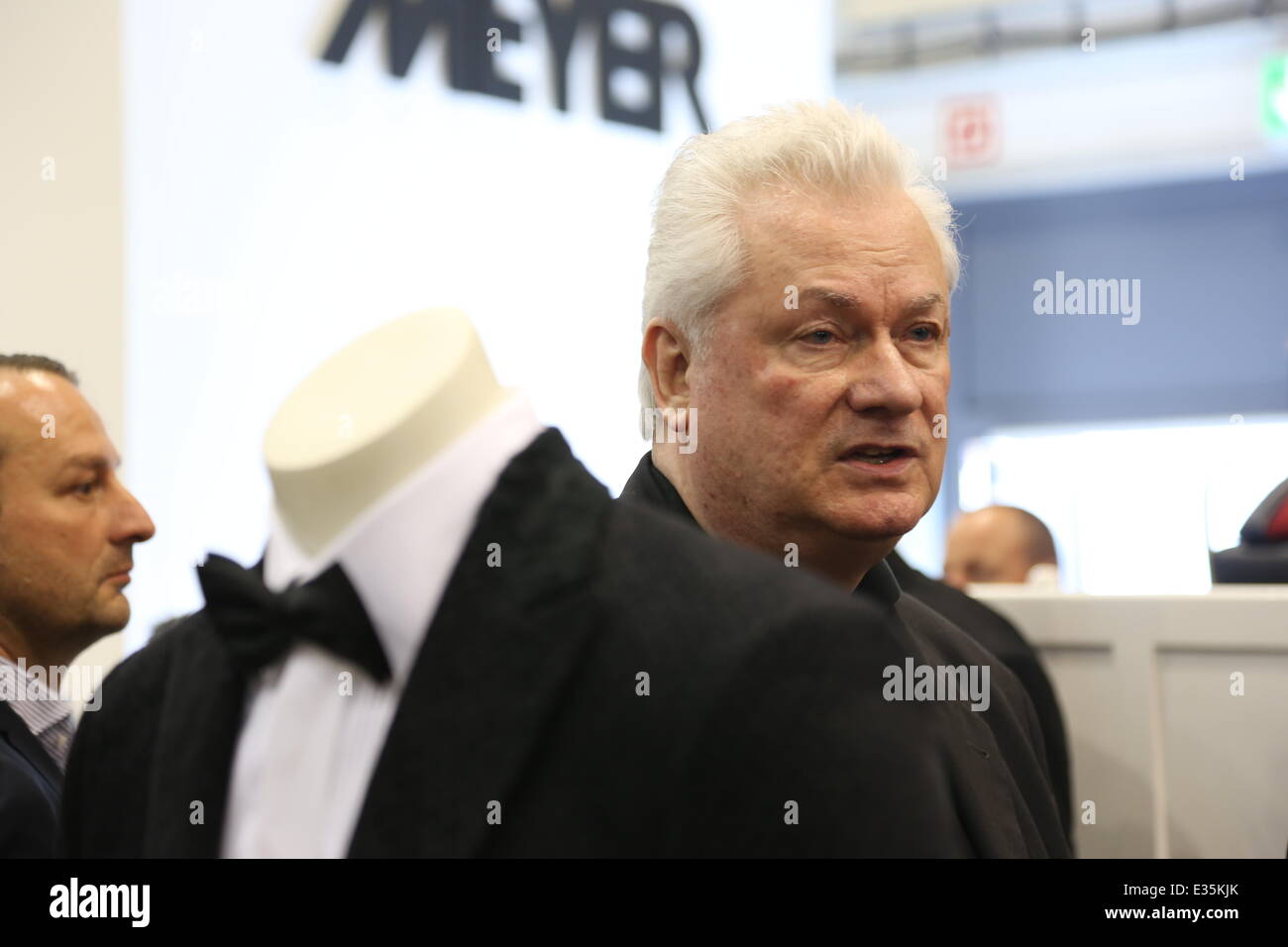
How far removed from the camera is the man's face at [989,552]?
14.0 feet

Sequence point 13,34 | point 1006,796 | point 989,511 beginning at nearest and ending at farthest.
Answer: point 1006,796, point 13,34, point 989,511

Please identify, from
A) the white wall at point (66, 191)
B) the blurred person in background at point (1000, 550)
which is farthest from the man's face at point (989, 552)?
the white wall at point (66, 191)

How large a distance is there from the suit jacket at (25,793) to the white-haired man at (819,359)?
2.35 feet

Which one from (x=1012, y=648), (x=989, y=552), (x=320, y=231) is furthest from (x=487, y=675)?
(x=989, y=552)

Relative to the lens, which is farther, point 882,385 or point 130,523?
point 130,523

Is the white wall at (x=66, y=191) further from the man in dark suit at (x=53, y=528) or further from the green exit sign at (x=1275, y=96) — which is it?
the green exit sign at (x=1275, y=96)

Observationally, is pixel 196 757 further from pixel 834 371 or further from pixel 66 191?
pixel 66 191

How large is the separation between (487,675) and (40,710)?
116 cm

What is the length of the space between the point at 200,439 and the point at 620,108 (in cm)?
192

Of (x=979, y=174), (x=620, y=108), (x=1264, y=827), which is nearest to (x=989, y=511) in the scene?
(x=620, y=108)

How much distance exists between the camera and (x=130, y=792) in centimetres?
99

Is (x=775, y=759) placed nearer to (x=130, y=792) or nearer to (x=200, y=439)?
(x=130, y=792)

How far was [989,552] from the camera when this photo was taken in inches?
168

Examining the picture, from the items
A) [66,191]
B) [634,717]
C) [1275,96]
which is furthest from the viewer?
[1275,96]
